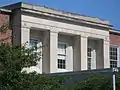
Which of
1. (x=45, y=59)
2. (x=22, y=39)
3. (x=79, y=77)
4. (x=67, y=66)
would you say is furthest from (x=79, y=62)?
(x=79, y=77)

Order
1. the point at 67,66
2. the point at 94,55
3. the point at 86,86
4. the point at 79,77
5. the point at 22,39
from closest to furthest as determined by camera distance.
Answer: the point at 86,86 < the point at 79,77 < the point at 22,39 < the point at 67,66 < the point at 94,55

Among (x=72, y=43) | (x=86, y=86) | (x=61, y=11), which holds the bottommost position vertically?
(x=86, y=86)

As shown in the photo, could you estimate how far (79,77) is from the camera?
28.3m

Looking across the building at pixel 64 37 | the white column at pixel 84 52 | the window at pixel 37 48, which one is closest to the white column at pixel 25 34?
the building at pixel 64 37

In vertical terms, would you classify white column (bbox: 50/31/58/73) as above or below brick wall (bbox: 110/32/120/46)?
below

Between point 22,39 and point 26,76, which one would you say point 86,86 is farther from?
point 22,39

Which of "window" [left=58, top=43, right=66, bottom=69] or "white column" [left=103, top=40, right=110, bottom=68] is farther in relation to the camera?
"white column" [left=103, top=40, right=110, bottom=68]

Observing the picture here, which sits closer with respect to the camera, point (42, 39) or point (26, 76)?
point (26, 76)

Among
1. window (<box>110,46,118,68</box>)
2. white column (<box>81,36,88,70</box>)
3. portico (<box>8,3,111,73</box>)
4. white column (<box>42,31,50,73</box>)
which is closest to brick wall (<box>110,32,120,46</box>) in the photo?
window (<box>110,46,118,68</box>)

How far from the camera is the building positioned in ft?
130

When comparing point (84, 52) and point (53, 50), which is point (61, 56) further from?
point (53, 50)

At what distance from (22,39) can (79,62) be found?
26.2 ft

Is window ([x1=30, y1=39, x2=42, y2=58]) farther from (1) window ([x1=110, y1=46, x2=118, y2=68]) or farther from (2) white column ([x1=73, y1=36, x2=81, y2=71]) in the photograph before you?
(1) window ([x1=110, y1=46, x2=118, y2=68])

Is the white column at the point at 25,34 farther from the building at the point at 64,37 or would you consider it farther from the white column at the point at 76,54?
the white column at the point at 76,54
